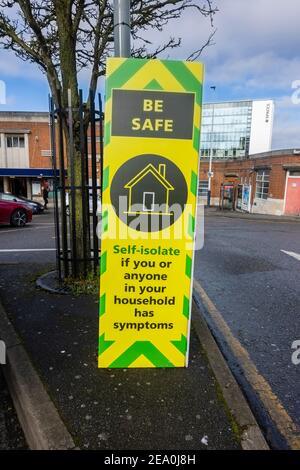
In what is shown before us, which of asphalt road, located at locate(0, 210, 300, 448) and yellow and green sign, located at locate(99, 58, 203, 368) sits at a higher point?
yellow and green sign, located at locate(99, 58, 203, 368)

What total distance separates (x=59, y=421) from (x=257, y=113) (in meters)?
69.4


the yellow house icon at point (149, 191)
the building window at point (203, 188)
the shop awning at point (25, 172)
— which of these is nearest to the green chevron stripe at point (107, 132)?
the yellow house icon at point (149, 191)

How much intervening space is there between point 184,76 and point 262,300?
3.67 metres

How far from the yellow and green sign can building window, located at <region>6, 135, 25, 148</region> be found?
93.7 feet

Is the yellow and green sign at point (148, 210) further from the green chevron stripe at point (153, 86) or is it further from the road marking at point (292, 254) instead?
the road marking at point (292, 254)

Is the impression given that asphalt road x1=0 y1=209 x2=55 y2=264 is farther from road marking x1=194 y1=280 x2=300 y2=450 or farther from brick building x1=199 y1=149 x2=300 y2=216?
brick building x1=199 y1=149 x2=300 y2=216

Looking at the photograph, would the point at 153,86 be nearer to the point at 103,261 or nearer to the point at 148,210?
the point at 148,210

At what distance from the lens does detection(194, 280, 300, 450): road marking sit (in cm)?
234

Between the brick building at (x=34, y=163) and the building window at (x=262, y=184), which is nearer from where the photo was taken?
the building window at (x=262, y=184)

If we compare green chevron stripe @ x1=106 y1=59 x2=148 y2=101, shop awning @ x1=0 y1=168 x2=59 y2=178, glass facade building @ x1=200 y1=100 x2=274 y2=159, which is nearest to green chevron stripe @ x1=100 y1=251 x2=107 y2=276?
green chevron stripe @ x1=106 y1=59 x2=148 y2=101

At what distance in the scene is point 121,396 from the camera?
257 cm

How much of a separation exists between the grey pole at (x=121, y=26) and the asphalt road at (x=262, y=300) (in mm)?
3408

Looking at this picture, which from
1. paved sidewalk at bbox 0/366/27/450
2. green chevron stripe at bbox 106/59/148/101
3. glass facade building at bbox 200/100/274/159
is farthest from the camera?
glass facade building at bbox 200/100/274/159

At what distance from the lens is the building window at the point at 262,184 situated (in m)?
25.1
